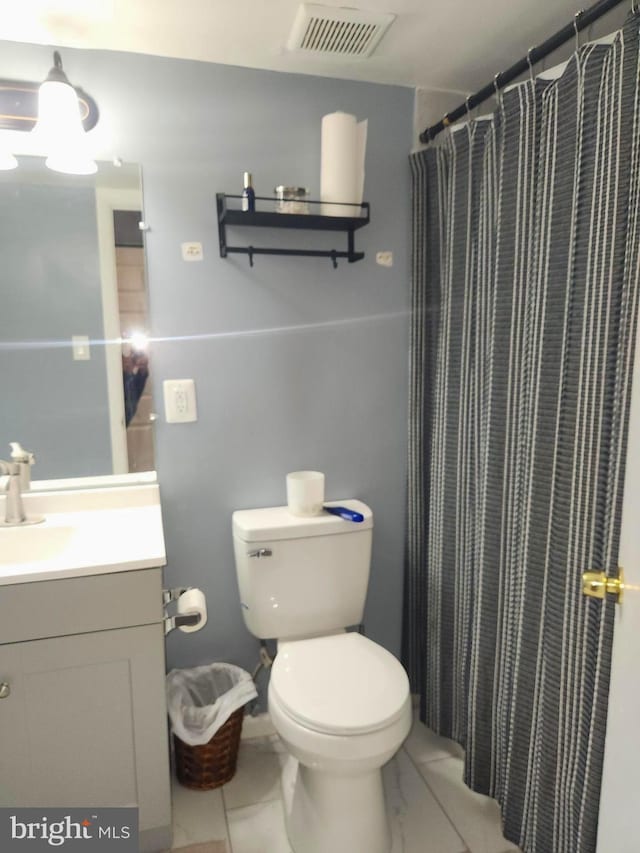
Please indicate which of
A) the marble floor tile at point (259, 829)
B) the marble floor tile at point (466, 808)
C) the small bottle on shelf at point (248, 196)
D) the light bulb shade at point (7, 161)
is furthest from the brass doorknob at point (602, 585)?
the light bulb shade at point (7, 161)

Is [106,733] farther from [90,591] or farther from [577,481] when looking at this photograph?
[577,481]

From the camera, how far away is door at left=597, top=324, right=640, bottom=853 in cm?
85

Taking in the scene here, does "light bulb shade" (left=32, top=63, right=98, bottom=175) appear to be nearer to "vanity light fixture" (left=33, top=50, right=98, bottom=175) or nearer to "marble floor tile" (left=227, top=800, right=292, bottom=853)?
"vanity light fixture" (left=33, top=50, right=98, bottom=175)

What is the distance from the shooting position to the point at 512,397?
1409 millimetres

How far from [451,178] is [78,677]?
1671 mm

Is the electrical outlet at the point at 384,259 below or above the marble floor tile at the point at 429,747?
above

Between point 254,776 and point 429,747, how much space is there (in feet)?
1.94

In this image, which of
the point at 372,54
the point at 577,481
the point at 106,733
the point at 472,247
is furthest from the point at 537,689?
the point at 372,54

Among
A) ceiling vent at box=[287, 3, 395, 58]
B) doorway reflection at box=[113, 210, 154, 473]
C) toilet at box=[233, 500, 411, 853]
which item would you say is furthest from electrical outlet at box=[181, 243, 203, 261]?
toilet at box=[233, 500, 411, 853]

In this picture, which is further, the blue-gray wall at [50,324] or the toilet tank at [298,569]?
the toilet tank at [298,569]

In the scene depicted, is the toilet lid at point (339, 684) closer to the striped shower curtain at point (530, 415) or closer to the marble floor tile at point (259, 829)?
the striped shower curtain at point (530, 415)

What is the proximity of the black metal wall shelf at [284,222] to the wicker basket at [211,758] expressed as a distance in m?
1.41

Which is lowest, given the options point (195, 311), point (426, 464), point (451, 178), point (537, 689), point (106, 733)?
point (106, 733)

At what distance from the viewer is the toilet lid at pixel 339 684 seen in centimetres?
133
